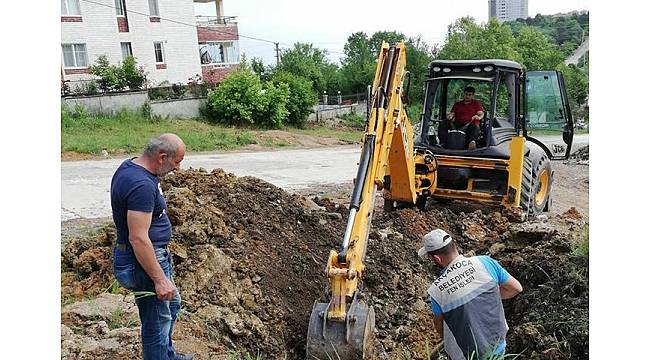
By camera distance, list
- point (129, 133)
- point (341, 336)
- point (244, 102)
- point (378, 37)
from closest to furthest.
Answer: point (341, 336) → point (129, 133) → point (244, 102) → point (378, 37)

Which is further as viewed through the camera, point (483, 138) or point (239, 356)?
point (483, 138)

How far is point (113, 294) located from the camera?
4758 millimetres

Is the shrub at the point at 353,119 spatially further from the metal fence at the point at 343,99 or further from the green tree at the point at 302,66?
the green tree at the point at 302,66

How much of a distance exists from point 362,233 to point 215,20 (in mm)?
33626

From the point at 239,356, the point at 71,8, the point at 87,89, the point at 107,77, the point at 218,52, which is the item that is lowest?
the point at 239,356

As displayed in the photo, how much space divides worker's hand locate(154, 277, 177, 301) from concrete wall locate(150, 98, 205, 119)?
73.8 feet

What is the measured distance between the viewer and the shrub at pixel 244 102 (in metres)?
26.4

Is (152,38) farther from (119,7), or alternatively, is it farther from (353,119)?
(353,119)

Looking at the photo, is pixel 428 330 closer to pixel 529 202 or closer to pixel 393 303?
pixel 393 303

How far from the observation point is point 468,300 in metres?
3.39

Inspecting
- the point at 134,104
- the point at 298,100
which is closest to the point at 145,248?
the point at 134,104

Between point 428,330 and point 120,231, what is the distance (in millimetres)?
2775

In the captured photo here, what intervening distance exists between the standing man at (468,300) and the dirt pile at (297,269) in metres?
0.85

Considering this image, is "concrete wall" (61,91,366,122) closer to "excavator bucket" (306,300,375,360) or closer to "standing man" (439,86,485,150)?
"standing man" (439,86,485,150)
